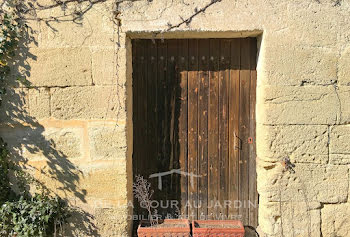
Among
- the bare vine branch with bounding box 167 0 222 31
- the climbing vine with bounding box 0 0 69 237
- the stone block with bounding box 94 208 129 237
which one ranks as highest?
the bare vine branch with bounding box 167 0 222 31

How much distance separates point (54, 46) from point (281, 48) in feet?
6.54

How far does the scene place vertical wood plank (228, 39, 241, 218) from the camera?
290 cm

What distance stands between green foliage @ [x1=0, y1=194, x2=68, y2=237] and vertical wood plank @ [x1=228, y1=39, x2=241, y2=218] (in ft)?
5.31

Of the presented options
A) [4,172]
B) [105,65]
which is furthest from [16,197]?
[105,65]

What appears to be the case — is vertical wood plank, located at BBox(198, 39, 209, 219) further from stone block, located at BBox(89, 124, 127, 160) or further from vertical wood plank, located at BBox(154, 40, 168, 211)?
stone block, located at BBox(89, 124, 127, 160)

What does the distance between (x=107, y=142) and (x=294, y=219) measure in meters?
1.83

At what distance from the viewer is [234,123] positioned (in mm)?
2924

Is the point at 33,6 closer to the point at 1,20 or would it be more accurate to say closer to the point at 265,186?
the point at 1,20

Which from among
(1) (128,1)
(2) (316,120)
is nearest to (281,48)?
(2) (316,120)

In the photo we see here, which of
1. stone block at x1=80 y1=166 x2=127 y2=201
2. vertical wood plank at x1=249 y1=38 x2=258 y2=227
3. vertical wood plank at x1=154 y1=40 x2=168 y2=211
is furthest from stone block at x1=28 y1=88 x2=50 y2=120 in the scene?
vertical wood plank at x1=249 y1=38 x2=258 y2=227

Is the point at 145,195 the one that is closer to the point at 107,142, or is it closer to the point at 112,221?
the point at 112,221

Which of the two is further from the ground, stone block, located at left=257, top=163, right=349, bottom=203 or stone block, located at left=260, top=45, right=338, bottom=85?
stone block, located at left=260, top=45, right=338, bottom=85

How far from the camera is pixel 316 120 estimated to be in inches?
103

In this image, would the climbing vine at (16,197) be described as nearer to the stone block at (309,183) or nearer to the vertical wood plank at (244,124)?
the vertical wood plank at (244,124)
